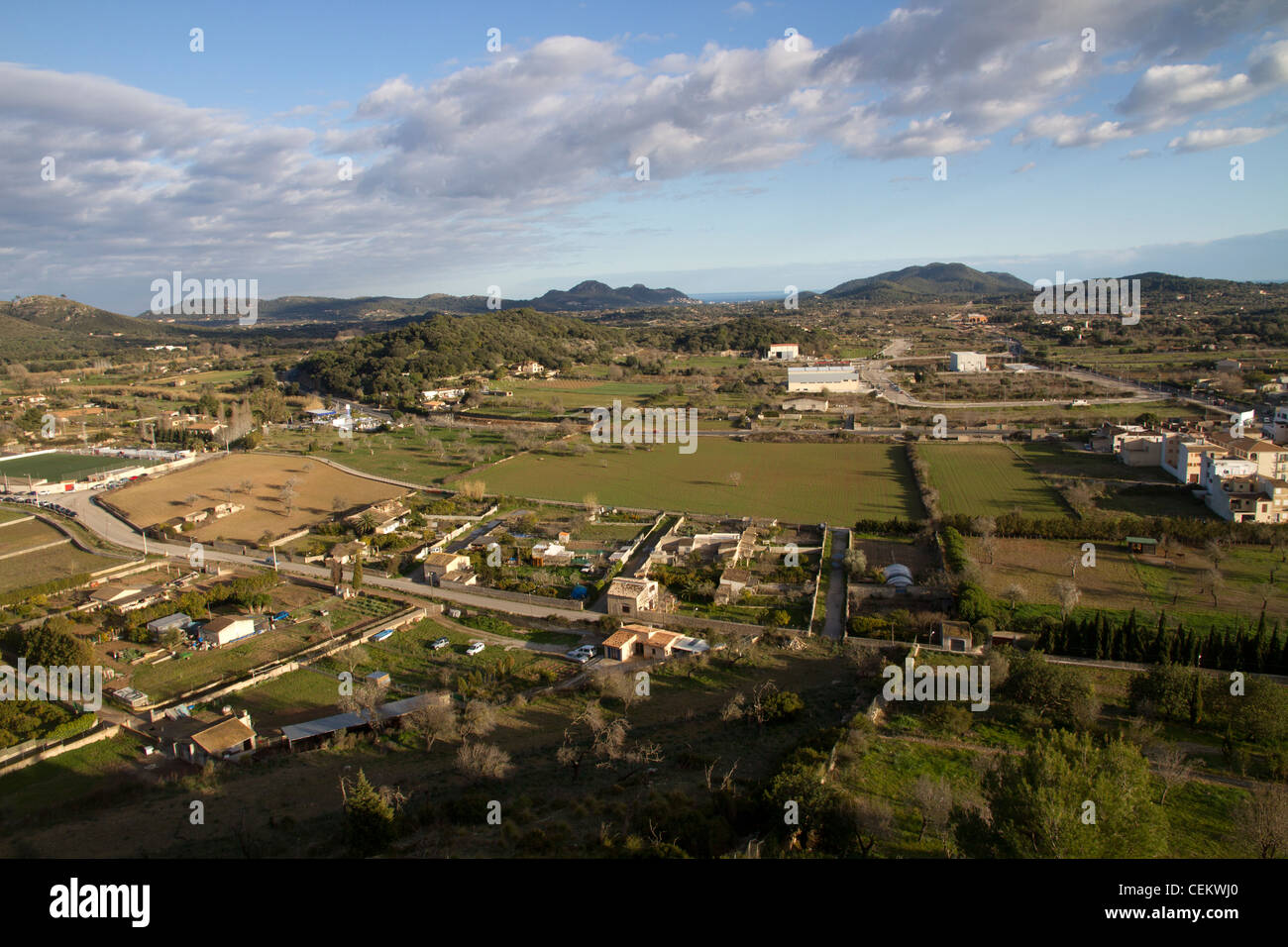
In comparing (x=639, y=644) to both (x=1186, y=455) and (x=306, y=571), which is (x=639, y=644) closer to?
(x=306, y=571)

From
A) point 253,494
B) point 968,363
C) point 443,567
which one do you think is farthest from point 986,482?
point 968,363

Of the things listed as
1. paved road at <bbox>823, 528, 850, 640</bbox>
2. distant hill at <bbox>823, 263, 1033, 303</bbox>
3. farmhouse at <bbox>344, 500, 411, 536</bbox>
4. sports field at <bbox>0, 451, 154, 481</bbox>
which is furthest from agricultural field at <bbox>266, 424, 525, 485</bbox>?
distant hill at <bbox>823, 263, 1033, 303</bbox>

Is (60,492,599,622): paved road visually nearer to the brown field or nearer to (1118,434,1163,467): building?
the brown field

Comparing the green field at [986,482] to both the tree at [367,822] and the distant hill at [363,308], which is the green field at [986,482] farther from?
the distant hill at [363,308]

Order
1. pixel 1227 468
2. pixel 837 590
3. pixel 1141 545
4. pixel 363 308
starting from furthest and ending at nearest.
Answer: pixel 363 308 < pixel 1227 468 < pixel 1141 545 < pixel 837 590

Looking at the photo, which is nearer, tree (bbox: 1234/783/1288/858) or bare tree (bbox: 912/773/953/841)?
tree (bbox: 1234/783/1288/858)
